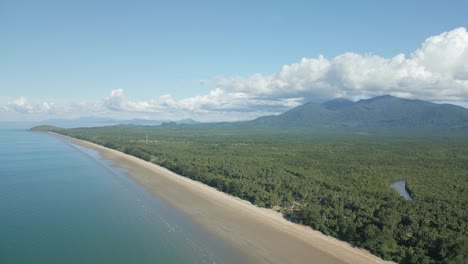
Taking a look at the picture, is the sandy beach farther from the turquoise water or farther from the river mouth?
the river mouth

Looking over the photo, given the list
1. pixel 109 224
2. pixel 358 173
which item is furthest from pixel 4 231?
pixel 358 173

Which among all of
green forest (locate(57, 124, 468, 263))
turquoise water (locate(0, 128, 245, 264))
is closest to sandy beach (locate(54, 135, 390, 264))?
green forest (locate(57, 124, 468, 263))

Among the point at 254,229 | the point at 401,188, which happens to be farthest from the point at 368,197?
the point at 254,229

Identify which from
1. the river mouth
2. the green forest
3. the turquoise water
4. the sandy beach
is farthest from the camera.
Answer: the river mouth

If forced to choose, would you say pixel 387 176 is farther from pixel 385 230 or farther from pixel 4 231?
pixel 4 231

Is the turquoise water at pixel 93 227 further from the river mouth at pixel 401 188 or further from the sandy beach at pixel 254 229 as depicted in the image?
the river mouth at pixel 401 188

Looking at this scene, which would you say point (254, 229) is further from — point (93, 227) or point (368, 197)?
point (368, 197)
